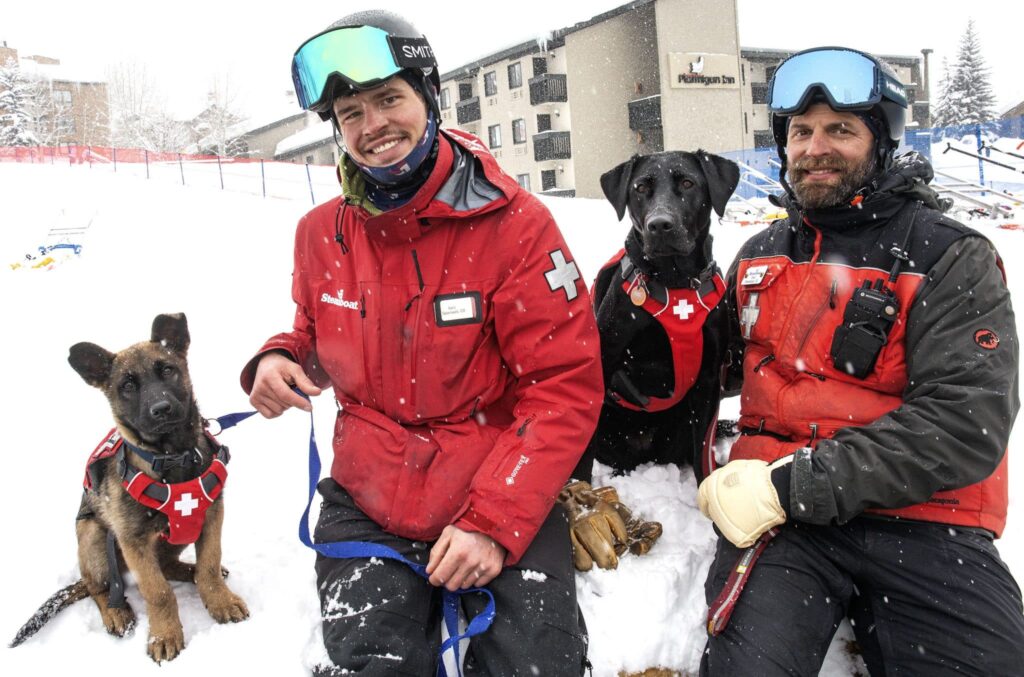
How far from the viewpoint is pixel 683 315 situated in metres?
2.91

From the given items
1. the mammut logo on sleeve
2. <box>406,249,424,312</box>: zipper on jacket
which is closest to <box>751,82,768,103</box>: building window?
the mammut logo on sleeve

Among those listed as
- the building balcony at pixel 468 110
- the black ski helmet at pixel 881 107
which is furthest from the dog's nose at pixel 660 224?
the building balcony at pixel 468 110

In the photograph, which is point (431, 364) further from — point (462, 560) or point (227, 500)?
point (227, 500)

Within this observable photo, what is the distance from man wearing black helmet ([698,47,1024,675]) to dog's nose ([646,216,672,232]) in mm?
571

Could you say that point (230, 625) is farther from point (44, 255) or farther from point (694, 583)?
point (44, 255)

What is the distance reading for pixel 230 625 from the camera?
2521 mm

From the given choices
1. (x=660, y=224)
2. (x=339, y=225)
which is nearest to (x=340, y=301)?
(x=339, y=225)

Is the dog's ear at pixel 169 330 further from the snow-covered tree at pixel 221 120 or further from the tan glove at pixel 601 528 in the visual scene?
the snow-covered tree at pixel 221 120

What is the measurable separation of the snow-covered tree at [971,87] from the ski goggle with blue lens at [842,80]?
52.5 meters

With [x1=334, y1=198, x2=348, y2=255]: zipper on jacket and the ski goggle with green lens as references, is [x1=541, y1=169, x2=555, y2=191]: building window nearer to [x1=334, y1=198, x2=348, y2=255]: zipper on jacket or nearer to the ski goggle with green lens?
[x1=334, y1=198, x2=348, y2=255]: zipper on jacket

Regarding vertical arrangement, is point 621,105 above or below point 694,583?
above

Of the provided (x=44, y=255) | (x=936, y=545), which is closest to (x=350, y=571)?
(x=936, y=545)

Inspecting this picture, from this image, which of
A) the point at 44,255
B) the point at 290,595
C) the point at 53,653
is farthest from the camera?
the point at 44,255

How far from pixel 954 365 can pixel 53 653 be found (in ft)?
10.8
